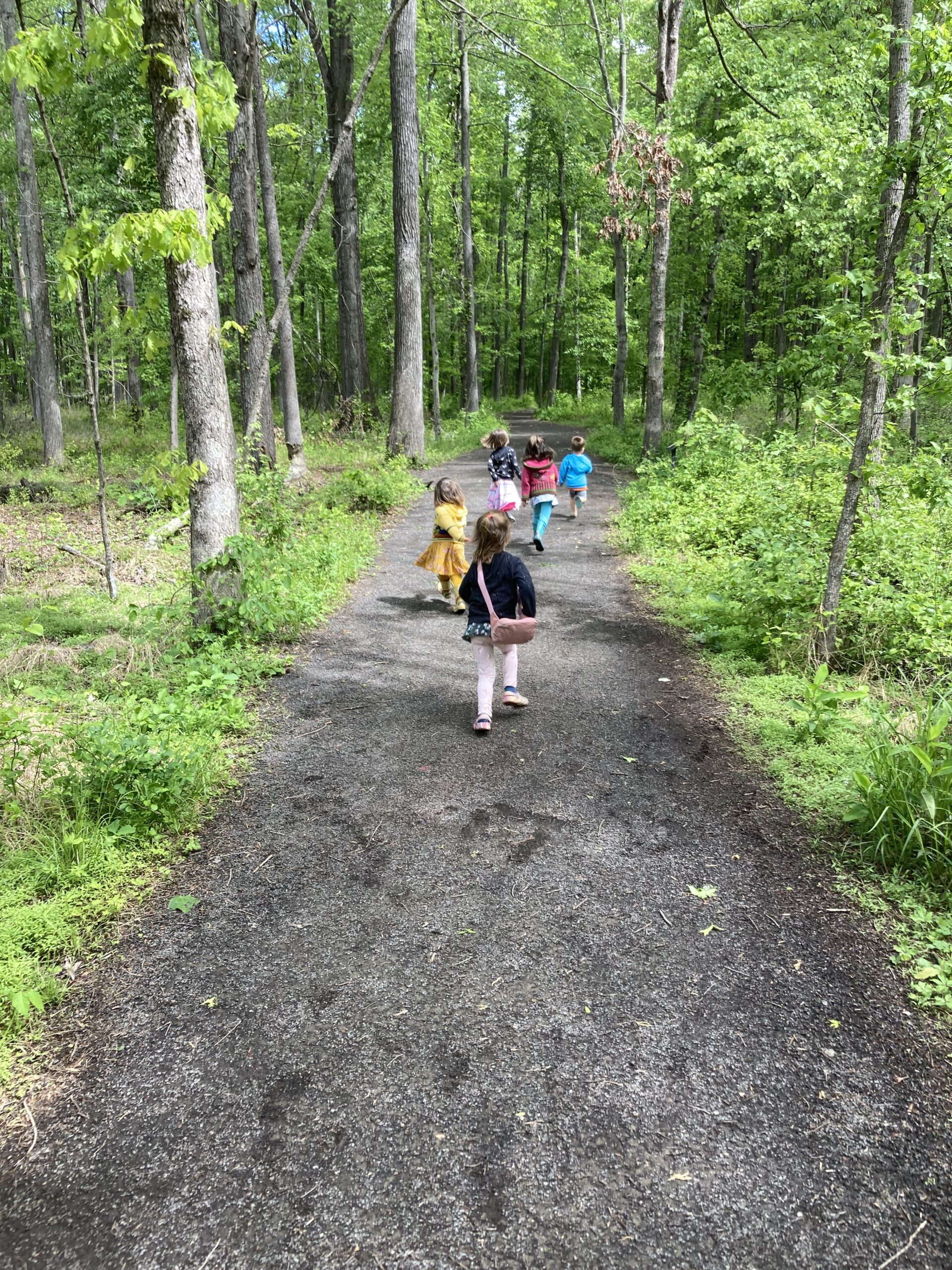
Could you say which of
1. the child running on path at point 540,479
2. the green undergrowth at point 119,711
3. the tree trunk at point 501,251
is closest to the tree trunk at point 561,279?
the tree trunk at point 501,251

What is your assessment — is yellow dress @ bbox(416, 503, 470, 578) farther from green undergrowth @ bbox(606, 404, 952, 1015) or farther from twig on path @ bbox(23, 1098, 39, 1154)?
twig on path @ bbox(23, 1098, 39, 1154)

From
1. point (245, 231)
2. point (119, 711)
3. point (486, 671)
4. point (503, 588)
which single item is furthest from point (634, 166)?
point (245, 231)

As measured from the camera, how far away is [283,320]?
47.0ft

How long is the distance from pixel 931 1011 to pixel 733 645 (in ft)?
14.4

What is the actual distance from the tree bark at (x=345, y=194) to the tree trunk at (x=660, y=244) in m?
7.27

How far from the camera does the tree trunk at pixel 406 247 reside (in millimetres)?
16484

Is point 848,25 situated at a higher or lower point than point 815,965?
higher

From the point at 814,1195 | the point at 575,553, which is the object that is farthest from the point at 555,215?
the point at 814,1195

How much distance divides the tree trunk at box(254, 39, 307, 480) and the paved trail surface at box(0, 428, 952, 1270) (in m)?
11.8

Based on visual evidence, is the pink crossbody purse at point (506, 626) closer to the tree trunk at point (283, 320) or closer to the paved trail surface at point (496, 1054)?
the paved trail surface at point (496, 1054)

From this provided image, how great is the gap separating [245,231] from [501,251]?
33.6 meters

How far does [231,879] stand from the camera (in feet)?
12.9

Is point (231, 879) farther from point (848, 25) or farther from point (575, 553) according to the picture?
point (848, 25)

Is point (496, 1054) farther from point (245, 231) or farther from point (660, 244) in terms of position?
point (660, 244)
